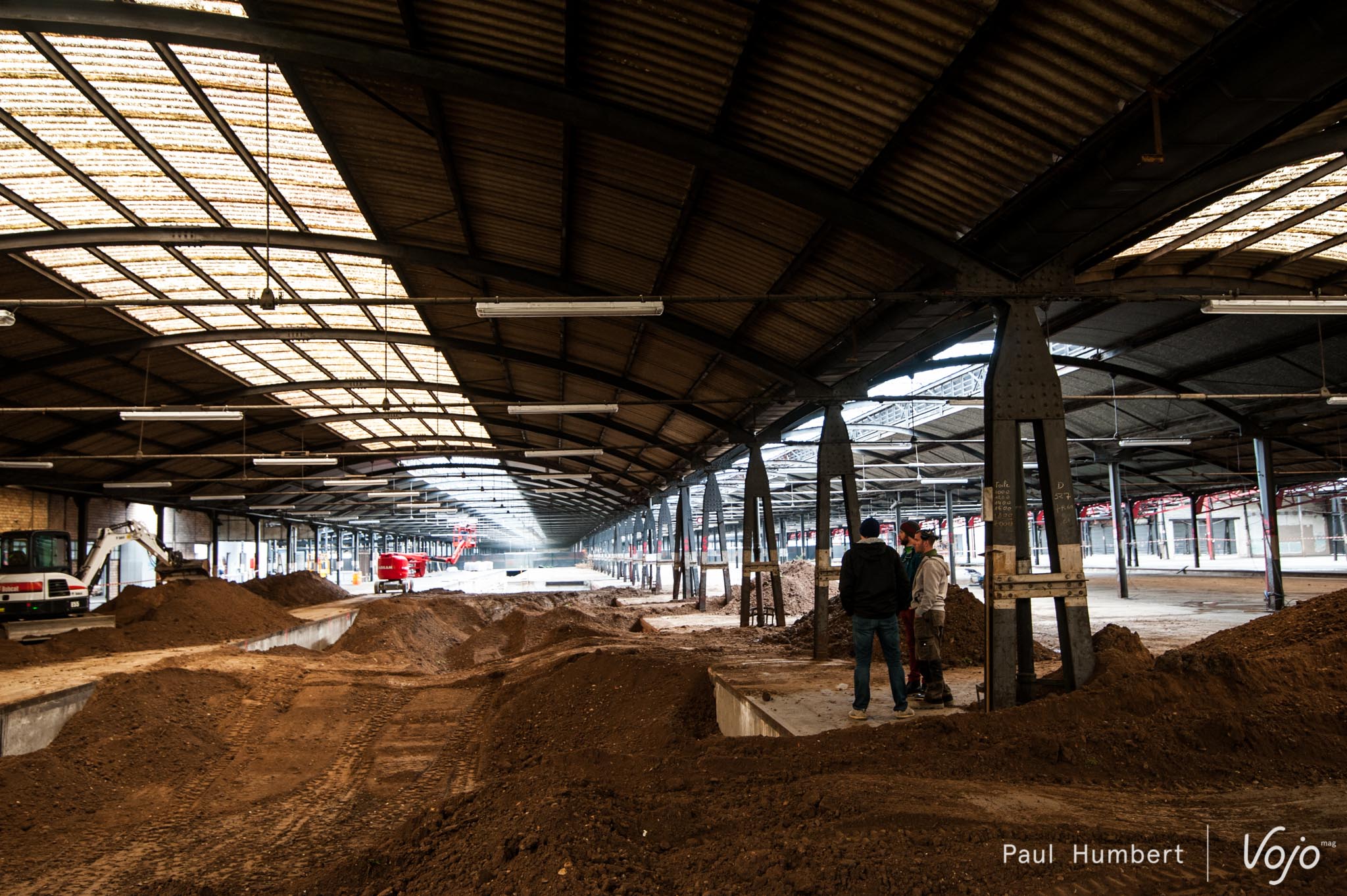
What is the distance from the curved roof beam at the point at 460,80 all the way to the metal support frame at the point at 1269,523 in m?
16.6

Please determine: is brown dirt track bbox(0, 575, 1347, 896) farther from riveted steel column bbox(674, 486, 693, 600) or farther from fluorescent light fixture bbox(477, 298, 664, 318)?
riveted steel column bbox(674, 486, 693, 600)

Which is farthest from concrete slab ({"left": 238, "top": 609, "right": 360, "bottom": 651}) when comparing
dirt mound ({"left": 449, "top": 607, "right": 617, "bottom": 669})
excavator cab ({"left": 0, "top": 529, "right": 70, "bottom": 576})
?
excavator cab ({"left": 0, "top": 529, "right": 70, "bottom": 576})

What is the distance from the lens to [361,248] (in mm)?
13172

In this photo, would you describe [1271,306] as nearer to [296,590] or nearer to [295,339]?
[295,339]

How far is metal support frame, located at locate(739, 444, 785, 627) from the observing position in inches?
684

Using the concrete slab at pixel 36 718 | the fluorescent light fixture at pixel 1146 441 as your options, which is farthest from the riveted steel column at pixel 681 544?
the concrete slab at pixel 36 718

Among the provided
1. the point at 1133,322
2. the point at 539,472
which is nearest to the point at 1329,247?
the point at 1133,322

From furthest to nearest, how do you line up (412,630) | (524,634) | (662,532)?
(662,532) < (412,630) < (524,634)

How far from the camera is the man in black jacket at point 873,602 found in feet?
24.7

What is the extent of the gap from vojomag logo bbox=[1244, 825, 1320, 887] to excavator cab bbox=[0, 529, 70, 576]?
919 inches

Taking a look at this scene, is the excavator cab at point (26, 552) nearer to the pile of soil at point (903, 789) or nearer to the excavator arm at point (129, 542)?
the excavator arm at point (129, 542)

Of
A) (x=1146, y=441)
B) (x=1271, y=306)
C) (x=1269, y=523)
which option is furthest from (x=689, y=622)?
Result: (x=1271, y=306)

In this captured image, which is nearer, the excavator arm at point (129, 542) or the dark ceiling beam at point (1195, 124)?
the dark ceiling beam at point (1195, 124)

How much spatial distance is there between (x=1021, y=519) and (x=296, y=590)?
3556cm
